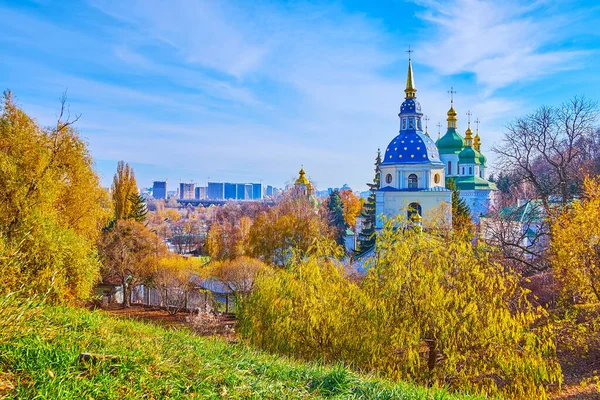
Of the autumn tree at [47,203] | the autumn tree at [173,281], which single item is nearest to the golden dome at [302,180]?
the autumn tree at [173,281]

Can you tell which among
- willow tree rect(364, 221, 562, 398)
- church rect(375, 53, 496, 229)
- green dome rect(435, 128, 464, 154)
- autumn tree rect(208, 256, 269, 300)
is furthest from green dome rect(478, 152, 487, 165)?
willow tree rect(364, 221, 562, 398)

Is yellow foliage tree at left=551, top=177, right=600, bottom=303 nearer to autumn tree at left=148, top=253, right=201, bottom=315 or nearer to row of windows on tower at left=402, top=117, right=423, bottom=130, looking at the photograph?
autumn tree at left=148, top=253, right=201, bottom=315

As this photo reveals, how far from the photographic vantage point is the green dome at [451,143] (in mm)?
39844

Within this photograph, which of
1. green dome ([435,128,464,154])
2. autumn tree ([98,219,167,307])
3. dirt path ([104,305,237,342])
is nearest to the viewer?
dirt path ([104,305,237,342])

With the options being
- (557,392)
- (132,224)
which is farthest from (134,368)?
(132,224)

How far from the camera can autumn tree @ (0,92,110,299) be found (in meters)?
8.30

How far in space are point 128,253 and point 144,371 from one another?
17.3m

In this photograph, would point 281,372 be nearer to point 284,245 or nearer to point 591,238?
point 591,238

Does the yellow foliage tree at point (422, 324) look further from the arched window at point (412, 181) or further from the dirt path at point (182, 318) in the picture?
the arched window at point (412, 181)

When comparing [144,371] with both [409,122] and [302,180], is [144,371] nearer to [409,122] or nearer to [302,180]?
[409,122]

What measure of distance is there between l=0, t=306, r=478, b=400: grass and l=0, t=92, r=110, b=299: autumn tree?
3137mm

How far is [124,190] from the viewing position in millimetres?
28859

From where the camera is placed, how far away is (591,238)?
8.82 meters

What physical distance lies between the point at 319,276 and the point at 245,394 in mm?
5185
